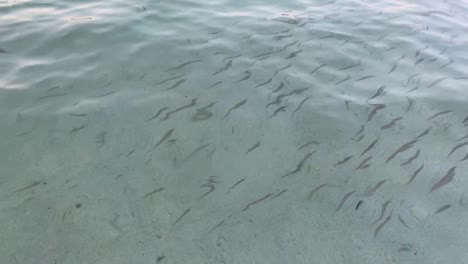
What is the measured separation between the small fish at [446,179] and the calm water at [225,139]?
2 cm

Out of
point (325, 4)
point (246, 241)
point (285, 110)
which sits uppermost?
point (325, 4)

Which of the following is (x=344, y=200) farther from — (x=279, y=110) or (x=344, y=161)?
(x=279, y=110)

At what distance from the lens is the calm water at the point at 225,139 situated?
302cm

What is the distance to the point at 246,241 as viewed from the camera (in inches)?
119

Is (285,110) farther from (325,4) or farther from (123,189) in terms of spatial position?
(325,4)

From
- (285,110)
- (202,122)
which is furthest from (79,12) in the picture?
(285,110)

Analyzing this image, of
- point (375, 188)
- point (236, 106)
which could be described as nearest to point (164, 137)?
point (236, 106)

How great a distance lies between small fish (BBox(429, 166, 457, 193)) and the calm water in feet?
0.06

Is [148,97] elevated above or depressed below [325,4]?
below

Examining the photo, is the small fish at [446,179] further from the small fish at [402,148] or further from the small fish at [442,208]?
the small fish at [402,148]

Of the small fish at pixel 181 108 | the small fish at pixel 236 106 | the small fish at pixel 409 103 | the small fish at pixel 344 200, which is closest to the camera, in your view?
the small fish at pixel 344 200

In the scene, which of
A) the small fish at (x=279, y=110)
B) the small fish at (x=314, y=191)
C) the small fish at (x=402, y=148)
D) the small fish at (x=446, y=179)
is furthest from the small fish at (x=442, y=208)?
the small fish at (x=279, y=110)

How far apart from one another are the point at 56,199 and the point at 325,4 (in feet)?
20.7

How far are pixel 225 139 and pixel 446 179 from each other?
229 centimetres
